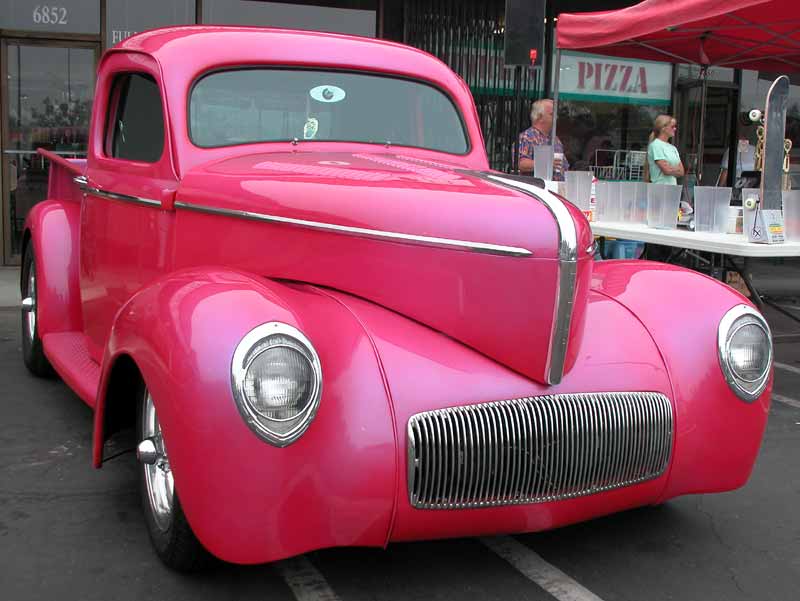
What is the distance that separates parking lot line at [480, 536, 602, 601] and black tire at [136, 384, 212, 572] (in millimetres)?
927

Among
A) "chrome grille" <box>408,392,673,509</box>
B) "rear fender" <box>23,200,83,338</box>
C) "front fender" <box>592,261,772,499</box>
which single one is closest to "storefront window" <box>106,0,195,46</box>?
"rear fender" <box>23,200,83,338</box>

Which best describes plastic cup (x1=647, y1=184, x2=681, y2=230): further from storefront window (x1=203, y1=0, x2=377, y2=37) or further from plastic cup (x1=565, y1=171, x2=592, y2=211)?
storefront window (x1=203, y1=0, x2=377, y2=37)

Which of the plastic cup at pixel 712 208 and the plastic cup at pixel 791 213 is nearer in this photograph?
the plastic cup at pixel 791 213

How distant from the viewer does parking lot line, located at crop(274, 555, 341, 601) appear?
262 cm

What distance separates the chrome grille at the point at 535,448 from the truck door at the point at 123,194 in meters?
1.33

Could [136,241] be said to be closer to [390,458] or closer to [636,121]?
[390,458]

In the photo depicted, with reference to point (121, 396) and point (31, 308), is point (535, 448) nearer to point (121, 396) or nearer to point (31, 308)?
point (121, 396)

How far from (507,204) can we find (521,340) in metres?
0.40

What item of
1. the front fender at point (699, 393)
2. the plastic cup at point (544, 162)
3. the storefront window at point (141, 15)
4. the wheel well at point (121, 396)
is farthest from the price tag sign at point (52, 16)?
the front fender at point (699, 393)

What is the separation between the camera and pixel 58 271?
14.9 ft

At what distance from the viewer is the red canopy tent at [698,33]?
6.30 metres

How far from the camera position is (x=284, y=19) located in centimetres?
1003

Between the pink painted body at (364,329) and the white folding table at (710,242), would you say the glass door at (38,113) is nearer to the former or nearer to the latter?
the white folding table at (710,242)

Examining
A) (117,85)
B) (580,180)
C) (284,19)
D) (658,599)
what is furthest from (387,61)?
(284,19)
